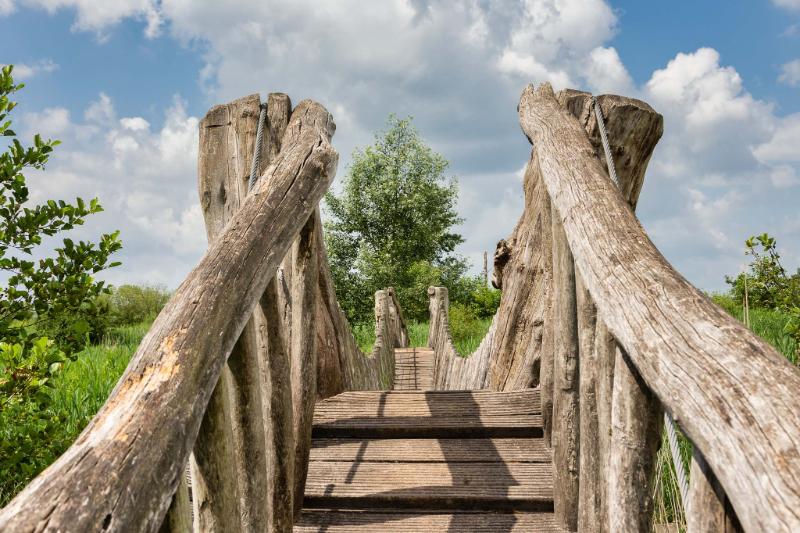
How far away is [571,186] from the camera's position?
84.7 inches

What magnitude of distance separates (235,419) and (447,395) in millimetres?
1629

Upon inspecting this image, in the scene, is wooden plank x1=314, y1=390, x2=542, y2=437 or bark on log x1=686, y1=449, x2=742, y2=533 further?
wooden plank x1=314, y1=390, x2=542, y2=437

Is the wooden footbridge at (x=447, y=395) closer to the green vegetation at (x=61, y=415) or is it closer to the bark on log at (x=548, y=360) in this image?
the bark on log at (x=548, y=360)

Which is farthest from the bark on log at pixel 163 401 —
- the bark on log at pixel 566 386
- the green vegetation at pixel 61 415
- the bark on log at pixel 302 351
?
the green vegetation at pixel 61 415

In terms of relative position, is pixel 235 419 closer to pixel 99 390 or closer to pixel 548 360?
pixel 548 360

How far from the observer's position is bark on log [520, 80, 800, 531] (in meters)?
0.97

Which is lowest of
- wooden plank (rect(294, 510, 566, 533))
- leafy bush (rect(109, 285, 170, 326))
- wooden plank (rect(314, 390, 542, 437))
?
wooden plank (rect(294, 510, 566, 533))

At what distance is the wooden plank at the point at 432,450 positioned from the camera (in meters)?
2.94

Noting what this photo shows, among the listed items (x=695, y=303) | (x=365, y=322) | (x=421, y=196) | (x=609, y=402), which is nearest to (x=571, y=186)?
(x=609, y=402)

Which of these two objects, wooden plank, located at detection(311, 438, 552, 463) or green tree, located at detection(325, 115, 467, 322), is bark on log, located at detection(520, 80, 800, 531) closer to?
wooden plank, located at detection(311, 438, 552, 463)

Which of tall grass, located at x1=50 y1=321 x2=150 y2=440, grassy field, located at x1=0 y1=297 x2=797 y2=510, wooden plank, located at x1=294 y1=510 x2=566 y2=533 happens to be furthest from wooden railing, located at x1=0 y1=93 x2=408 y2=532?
tall grass, located at x1=50 y1=321 x2=150 y2=440

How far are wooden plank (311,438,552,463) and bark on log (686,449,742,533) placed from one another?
5.55 feet

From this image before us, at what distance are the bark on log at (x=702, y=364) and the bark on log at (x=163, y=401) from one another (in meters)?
0.90

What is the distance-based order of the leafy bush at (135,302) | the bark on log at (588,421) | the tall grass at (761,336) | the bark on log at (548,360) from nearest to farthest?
the bark on log at (588,421) < the bark on log at (548,360) < the tall grass at (761,336) < the leafy bush at (135,302)
